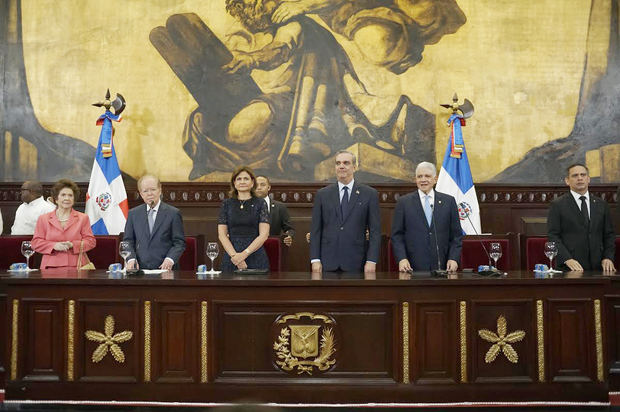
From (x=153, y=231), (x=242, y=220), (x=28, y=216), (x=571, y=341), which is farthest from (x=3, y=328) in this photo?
(x=571, y=341)

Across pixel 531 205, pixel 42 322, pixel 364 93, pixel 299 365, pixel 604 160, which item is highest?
pixel 364 93

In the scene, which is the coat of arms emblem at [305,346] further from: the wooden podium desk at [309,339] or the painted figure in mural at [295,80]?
the painted figure in mural at [295,80]

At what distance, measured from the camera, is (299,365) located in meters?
3.96

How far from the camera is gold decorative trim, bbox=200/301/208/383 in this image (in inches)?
156

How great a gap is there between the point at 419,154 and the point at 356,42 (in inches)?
69.6

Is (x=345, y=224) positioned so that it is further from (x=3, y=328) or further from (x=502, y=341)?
(x=3, y=328)

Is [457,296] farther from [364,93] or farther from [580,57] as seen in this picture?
[580,57]

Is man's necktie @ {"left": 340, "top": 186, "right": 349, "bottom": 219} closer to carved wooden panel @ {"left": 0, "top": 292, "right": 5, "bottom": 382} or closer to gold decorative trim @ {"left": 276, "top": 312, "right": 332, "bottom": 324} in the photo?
gold decorative trim @ {"left": 276, "top": 312, "right": 332, "bottom": 324}

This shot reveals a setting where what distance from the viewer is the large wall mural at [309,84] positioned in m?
8.42

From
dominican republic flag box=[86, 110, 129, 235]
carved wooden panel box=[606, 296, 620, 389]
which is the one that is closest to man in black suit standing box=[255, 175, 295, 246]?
dominican republic flag box=[86, 110, 129, 235]

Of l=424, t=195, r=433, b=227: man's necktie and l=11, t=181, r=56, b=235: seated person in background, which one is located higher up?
→ l=11, t=181, r=56, b=235: seated person in background

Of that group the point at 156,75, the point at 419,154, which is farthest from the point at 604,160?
the point at 156,75

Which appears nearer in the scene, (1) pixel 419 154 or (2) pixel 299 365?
(2) pixel 299 365

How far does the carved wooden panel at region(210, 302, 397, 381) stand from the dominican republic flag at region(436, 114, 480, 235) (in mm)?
4188
